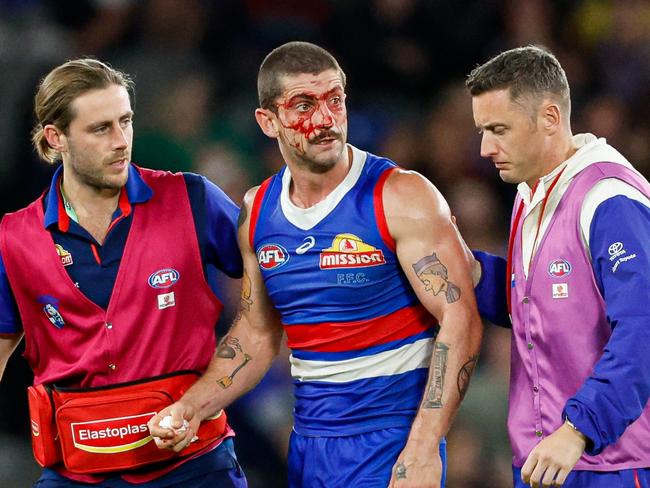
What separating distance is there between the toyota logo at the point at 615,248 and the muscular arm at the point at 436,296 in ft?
1.93

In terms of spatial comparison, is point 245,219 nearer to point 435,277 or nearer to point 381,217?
point 381,217

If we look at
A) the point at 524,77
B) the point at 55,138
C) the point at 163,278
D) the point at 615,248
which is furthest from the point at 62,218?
the point at 615,248

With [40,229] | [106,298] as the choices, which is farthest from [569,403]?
[40,229]

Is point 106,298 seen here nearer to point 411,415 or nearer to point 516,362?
point 411,415

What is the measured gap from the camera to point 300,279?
3838mm

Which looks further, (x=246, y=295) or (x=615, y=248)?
(x=246, y=295)

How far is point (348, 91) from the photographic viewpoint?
7.57m

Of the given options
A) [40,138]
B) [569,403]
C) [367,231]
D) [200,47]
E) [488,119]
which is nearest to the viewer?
[569,403]

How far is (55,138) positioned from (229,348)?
91cm

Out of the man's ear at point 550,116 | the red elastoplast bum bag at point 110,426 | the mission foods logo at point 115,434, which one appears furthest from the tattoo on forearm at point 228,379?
the man's ear at point 550,116

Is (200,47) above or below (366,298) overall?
above

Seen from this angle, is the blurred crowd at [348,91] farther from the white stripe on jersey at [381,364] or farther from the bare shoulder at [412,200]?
the bare shoulder at [412,200]

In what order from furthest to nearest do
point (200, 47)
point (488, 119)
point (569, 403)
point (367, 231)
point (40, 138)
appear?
point (200, 47) → point (40, 138) → point (367, 231) → point (488, 119) → point (569, 403)

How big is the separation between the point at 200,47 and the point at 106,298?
3761 mm
